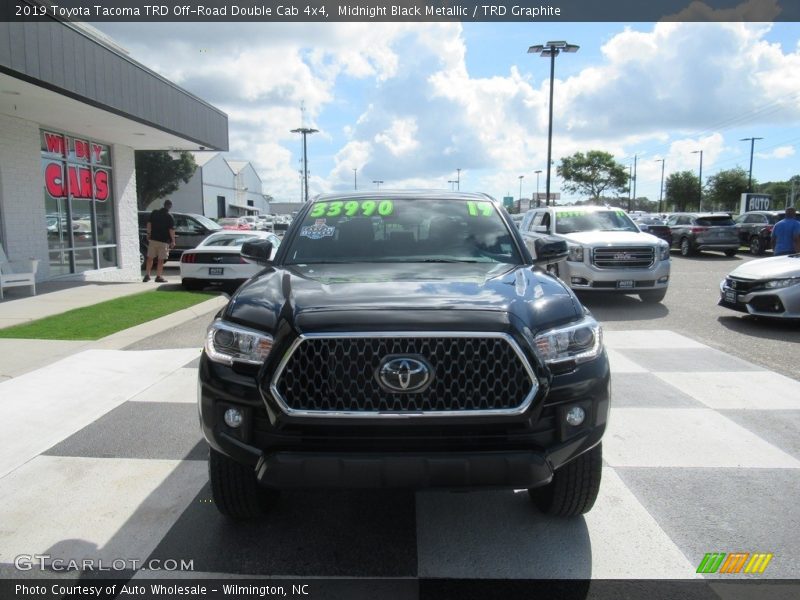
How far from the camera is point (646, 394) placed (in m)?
5.73

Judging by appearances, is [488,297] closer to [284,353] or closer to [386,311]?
[386,311]

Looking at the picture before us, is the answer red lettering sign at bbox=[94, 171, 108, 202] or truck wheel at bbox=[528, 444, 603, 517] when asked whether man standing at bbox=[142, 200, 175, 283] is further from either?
truck wheel at bbox=[528, 444, 603, 517]

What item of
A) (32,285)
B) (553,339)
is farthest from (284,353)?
(32,285)

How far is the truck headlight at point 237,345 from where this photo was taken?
2816 millimetres

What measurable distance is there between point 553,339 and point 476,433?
0.55 m

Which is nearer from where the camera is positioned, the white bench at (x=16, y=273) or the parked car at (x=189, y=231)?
the white bench at (x=16, y=273)

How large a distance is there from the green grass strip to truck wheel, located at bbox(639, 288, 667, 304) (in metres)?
8.40

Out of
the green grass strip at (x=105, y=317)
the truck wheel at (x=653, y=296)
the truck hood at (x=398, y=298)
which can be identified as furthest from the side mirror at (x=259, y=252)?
the truck wheel at (x=653, y=296)

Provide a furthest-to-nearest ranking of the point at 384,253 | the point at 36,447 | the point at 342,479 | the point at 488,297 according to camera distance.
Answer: the point at 36,447, the point at 384,253, the point at 488,297, the point at 342,479

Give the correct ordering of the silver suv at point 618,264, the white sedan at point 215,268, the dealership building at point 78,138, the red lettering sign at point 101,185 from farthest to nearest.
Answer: the red lettering sign at point 101,185 → the white sedan at point 215,268 → the silver suv at point 618,264 → the dealership building at point 78,138

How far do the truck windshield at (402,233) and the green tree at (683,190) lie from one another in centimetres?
8396

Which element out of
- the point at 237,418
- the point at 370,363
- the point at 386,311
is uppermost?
the point at 386,311

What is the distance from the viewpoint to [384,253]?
13.3 feet

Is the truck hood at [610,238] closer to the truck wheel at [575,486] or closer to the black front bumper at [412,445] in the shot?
the truck wheel at [575,486]
